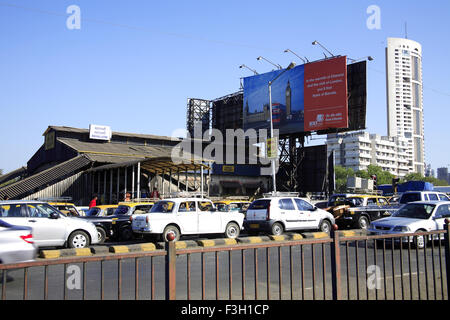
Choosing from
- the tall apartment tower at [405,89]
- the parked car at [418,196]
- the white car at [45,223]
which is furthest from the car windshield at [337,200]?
the tall apartment tower at [405,89]

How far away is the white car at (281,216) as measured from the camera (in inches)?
686

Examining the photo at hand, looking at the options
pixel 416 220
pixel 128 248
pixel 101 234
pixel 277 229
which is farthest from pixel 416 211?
pixel 101 234

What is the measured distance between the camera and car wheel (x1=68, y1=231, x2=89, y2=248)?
1378cm

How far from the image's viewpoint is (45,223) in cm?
1338

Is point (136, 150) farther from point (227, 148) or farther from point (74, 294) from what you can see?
point (74, 294)

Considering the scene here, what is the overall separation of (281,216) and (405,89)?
19148 centimetres

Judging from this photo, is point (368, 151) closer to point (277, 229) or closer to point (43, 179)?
point (43, 179)

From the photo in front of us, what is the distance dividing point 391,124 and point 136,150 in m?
159

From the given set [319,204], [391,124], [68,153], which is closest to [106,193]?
[68,153]

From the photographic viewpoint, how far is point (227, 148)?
54219 millimetres

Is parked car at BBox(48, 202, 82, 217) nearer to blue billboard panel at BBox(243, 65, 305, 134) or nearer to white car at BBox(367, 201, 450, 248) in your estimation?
white car at BBox(367, 201, 450, 248)

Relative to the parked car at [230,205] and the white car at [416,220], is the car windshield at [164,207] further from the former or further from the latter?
the white car at [416,220]

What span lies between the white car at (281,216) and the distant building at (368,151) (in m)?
119

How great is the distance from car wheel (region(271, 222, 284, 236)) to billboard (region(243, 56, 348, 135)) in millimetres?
22178
